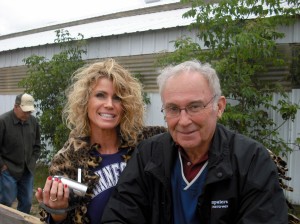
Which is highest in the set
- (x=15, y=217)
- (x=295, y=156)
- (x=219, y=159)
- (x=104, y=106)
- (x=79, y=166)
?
(x=104, y=106)

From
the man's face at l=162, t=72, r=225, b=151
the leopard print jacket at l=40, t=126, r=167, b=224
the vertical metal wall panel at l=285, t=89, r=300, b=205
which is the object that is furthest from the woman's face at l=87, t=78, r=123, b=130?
the vertical metal wall panel at l=285, t=89, r=300, b=205

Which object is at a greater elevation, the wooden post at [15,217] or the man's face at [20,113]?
the man's face at [20,113]

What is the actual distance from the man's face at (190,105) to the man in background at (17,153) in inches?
157

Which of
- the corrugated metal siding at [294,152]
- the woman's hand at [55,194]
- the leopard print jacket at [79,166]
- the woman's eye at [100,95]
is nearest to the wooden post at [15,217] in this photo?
the leopard print jacket at [79,166]

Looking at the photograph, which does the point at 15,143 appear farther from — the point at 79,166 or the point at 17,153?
the point at 79,166

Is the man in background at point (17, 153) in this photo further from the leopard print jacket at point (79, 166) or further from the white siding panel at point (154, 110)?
the leopard print jacket at point (79, 166)

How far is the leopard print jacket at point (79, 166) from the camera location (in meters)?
2.35

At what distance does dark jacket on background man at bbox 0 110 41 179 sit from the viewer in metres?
5.50

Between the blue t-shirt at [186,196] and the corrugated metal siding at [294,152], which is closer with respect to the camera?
the blue t-shirt at [186,196]

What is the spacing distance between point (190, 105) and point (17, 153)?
431 centimetres

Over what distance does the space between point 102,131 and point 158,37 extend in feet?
17.1

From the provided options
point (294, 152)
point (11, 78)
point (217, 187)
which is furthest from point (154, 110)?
point (11, 78)

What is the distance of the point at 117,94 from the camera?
2578mm

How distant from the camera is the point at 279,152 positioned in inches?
215
